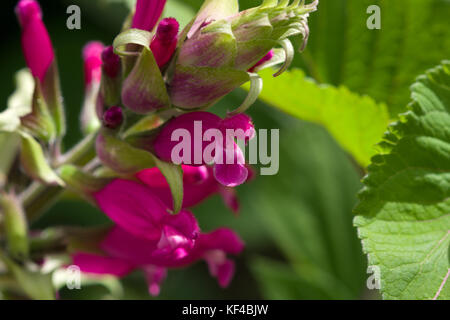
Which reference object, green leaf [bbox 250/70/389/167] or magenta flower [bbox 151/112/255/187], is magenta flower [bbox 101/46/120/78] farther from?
green leaf [bbox 250/70/389/167]

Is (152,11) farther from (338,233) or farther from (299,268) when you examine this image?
(338,233)

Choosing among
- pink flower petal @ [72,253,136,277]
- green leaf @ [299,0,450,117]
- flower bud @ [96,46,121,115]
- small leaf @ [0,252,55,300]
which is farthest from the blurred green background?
flower bud @ [96,46,121,115]

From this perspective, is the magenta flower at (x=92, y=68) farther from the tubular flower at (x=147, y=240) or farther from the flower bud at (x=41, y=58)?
the tubular flower at (x=147, y=240)

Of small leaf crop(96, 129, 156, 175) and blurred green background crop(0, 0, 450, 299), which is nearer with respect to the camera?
small leaf crop(96, 129, 156, 175)

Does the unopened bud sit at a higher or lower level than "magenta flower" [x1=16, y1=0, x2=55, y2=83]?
lower

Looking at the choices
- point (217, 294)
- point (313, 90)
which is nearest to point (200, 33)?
point (313, 90)

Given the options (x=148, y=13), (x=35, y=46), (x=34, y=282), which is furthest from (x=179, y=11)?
(x=34, y=282)

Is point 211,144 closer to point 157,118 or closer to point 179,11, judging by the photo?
point 157,118
